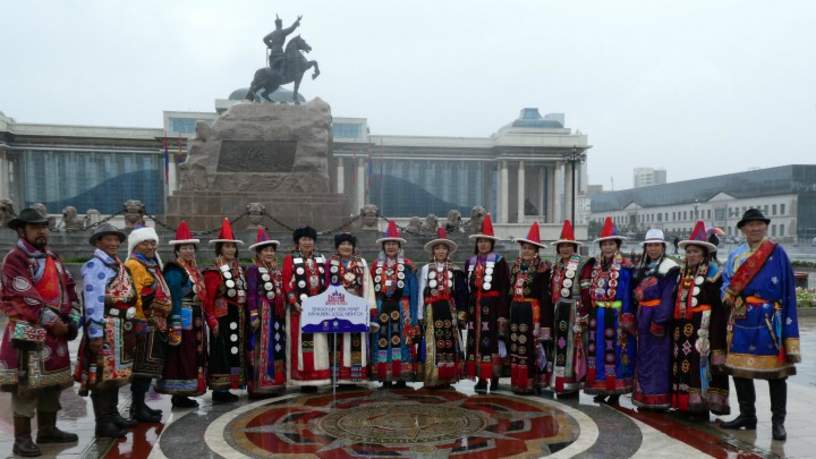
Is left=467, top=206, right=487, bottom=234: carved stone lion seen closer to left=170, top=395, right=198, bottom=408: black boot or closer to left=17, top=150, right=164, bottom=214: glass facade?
left=170, top=395, right=198, bottom=408: black boot

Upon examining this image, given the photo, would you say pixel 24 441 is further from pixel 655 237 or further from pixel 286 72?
pixel 286 72

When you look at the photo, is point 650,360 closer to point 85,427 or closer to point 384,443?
point 384,443

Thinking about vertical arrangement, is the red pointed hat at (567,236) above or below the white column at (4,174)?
below

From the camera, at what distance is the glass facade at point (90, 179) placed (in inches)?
Result: 2228

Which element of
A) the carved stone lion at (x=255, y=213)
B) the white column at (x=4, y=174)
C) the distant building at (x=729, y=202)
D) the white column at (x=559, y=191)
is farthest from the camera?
the distant building at (x=729, y=202)

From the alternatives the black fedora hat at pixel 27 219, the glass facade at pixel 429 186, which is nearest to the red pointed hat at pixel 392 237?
the black fedora hat at pixel 27 219

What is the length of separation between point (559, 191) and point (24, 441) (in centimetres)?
6186

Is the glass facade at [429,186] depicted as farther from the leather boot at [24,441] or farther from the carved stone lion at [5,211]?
the leather boot at [24,441]

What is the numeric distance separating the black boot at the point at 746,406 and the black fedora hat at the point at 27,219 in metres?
5.82

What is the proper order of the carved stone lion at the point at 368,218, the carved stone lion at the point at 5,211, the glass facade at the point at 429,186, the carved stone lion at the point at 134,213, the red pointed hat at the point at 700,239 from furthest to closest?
the glass facade at the point at 429,186
the carved stone lion at the point at 5,211
the carved stone lion at the point at 368,218
the carved stone lion at the point at 134,213
the red pointed hat at the point at 700,239

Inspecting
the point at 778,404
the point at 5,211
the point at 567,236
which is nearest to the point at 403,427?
the point at 567,236

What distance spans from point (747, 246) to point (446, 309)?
9.66ft

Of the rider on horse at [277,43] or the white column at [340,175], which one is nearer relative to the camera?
the rider on horse at [277,43]

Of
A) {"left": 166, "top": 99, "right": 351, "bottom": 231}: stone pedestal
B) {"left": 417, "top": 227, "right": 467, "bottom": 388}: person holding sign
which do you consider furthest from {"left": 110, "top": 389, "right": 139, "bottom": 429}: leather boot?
{"left": 166, "top": 99, "right": 351, "bottom": 231}: stone pedestal
